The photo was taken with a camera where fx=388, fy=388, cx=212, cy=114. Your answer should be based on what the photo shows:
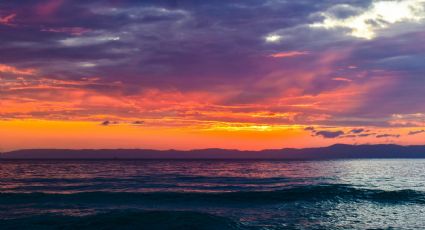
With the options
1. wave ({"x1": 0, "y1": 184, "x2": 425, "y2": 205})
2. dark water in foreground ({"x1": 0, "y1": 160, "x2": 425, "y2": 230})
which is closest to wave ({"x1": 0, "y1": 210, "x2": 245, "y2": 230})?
dark water in foreground ({"x1": 0, "y1": 160, "x2": 425, "y2": 230})

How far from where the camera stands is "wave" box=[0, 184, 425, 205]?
127ft

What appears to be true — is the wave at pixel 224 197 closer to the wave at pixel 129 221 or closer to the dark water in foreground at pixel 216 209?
the dark water in foreground at pixel 216 209

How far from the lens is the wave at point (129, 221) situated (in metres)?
25.3

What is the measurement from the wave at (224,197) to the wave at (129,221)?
975cm

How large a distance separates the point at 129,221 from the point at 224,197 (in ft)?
53.1

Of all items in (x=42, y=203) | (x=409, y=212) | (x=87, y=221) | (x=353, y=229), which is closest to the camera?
(x=353, y=229)

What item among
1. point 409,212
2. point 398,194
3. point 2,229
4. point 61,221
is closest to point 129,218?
point 61,221

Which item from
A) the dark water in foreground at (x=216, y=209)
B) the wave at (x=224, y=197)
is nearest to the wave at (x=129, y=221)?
the dark water in foreground at (x=216, y=209)

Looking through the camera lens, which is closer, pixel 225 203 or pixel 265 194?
pixel 225 203

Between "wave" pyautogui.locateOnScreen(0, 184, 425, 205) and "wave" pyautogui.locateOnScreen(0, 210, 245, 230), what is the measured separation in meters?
9.75

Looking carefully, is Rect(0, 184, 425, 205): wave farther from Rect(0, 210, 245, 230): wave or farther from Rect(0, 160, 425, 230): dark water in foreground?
Rect(0, 210, 245, 230): wave

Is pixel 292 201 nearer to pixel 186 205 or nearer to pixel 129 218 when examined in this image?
pixel 186 205

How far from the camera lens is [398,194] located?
142ft

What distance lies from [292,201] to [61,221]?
2223 cm
